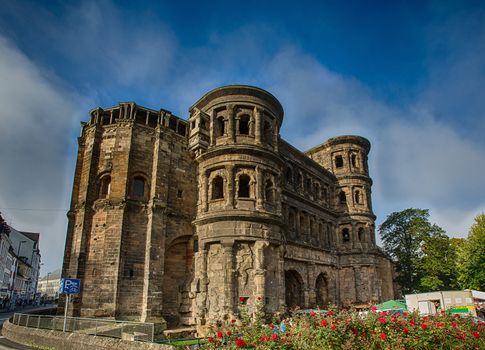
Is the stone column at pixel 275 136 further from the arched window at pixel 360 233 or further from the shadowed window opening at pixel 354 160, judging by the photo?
the arched window at pixel 360 233

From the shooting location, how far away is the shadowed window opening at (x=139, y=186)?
21.4m

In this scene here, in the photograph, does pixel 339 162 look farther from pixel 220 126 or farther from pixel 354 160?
pixel 220 126

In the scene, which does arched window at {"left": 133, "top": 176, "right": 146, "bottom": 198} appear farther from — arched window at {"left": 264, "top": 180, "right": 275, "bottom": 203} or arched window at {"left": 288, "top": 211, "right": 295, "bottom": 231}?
arched window at {"left": 288, "top": 211, "right": 295, "bottom": 231}

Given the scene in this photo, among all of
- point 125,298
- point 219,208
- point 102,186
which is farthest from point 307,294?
point 102,186

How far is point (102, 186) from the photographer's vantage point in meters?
21.3

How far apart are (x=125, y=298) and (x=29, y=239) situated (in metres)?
66.3

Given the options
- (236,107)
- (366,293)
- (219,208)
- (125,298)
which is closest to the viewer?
(125,298)

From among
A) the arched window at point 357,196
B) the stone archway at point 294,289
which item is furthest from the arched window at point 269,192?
the arched window at point 357,196

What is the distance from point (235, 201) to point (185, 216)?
4.13 metres

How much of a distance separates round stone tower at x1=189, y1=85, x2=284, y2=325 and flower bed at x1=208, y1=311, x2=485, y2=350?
10849 millimetres

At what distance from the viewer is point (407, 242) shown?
119ft

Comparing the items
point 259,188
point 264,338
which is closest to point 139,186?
point 259,188

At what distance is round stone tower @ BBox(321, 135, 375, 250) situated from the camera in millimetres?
32875

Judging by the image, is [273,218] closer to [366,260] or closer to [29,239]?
[366,260]
